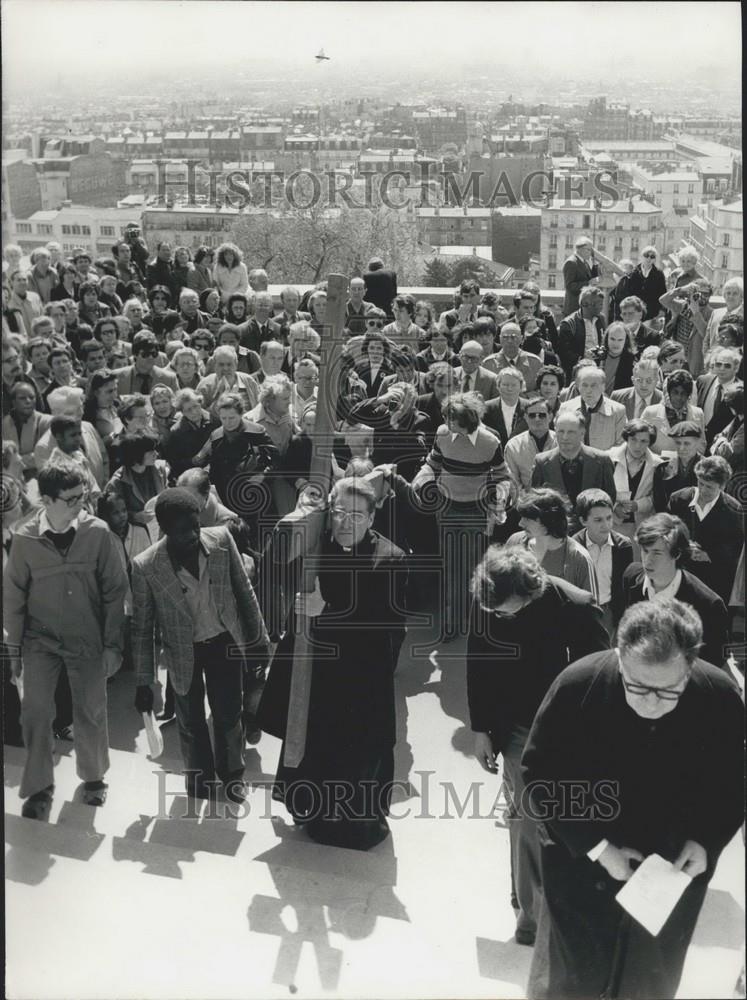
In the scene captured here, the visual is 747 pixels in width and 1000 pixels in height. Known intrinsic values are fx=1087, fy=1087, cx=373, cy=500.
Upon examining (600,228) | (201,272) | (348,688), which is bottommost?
(348,688)

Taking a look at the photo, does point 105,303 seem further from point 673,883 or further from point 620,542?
point 673,883

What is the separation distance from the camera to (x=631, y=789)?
329 cm

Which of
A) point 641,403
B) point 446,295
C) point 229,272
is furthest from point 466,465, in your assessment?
point 446,295

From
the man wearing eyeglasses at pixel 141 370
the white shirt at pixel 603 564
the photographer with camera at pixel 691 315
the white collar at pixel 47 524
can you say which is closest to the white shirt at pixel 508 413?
the white shirt at pixel 603 564

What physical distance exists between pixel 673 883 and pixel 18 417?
406 centimetres

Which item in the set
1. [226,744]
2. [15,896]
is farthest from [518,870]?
[15,896]

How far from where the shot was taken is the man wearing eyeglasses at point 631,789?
3.16m

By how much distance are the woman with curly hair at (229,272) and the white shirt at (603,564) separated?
4097 mm

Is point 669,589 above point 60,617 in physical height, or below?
above

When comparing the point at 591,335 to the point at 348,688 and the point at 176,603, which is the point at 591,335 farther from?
the point at 176,603

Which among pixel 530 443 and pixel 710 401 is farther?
pixel 710 401

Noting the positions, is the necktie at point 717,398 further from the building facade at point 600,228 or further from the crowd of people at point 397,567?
the building facade at point 600,228

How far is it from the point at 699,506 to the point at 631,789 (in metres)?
2.11

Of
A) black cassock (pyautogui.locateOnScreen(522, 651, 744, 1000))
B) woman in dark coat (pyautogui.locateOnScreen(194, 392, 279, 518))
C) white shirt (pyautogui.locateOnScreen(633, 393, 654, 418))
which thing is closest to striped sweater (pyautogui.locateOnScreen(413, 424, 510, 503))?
woman in dark coat (pyautogui.locateOnScreen(194, 392, 279, 518))
